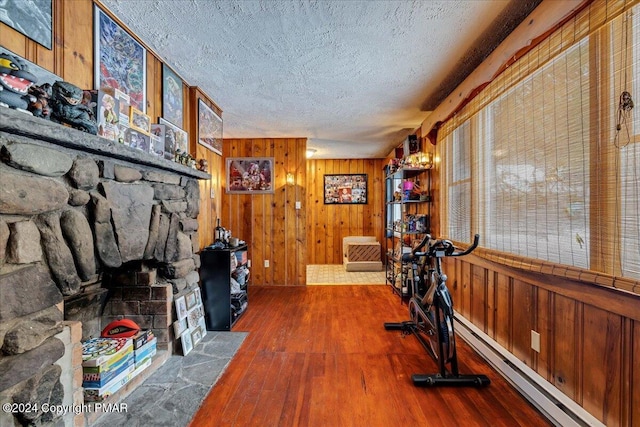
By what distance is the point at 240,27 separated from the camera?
5.91 feet

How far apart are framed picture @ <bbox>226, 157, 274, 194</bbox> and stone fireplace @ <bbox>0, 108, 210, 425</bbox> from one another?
262cm

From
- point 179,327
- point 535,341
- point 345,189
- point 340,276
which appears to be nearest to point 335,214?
point 345,189

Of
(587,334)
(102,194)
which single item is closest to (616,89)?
(587,334)

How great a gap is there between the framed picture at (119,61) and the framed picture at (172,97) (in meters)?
0.24

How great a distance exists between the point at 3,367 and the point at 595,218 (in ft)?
7.88

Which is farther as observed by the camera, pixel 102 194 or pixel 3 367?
pixel 102 194

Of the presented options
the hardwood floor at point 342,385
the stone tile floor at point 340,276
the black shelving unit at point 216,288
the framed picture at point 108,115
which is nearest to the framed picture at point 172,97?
the framed picture at point 108,115

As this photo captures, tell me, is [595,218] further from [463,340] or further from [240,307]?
[240,307]

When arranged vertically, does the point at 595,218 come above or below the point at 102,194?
below

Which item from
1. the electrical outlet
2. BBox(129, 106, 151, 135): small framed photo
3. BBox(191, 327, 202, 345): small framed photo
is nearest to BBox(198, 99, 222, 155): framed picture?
BBox(129, 106, 151, 135): small framed photo

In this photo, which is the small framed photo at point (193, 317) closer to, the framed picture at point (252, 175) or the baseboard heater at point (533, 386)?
the framed picture at point (252, 175)

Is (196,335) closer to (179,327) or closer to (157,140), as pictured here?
(179,327)

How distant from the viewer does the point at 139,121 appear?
5.94 ft

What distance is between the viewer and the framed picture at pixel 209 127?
109 inches
